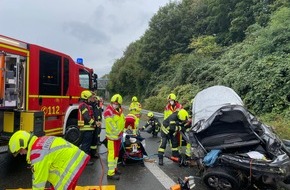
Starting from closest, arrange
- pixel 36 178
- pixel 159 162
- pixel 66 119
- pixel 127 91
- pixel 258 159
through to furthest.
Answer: pixel 36 178 → pixel 258 159 → pixel 159 162 → pixel 66 119 → pixel 127 91

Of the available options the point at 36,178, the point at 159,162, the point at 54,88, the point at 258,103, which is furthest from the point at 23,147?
the point at 258,103

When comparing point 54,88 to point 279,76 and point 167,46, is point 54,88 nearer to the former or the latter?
point 279,76

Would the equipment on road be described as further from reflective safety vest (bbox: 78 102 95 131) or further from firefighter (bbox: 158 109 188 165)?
reflective safety vest (bbox: 78 102 95 131)

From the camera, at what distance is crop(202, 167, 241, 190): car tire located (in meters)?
5.30

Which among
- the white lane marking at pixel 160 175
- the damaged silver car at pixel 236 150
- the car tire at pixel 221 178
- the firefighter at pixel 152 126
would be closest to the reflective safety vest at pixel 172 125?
the white lane marking at pixel 160 175

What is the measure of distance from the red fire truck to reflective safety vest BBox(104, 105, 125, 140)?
1.81m

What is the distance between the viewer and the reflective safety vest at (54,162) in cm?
355

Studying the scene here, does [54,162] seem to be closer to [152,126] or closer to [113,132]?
[113,132]

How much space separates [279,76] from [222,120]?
688 cm

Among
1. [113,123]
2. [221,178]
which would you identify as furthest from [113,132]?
[221,178]

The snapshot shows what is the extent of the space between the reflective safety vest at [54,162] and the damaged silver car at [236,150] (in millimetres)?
2458

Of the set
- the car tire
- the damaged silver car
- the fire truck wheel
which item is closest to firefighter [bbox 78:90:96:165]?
the fire truck wheel

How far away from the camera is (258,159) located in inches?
206

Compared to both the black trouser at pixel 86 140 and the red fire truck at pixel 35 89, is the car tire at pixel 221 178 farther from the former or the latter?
the red fire truck at pixel 35 89
